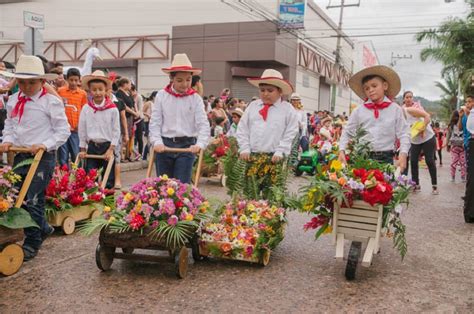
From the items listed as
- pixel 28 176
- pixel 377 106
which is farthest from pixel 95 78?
pixel 377 106

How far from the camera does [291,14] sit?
90.6ft

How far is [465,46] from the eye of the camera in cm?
2927

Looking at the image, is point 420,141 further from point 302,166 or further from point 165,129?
point 165,129

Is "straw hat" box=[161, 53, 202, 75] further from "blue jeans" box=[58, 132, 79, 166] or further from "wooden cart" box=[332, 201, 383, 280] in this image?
"blue jeans" box=[58, 132, 79, 166]

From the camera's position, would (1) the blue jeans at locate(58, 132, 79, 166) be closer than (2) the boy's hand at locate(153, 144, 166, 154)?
No

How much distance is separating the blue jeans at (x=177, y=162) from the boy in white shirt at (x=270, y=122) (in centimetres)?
60

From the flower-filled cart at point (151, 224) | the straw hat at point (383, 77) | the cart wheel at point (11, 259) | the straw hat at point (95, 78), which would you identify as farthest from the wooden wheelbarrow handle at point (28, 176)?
the straw hat at point (383, 77)

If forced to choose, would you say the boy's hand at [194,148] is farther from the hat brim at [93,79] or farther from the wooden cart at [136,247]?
the hat brim at [93,79]

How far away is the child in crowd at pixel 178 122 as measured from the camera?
17.6 feet

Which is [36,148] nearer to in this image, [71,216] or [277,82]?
[71,216]

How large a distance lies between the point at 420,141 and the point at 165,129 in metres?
6.26

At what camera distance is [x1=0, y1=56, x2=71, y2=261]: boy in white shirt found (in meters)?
4.85

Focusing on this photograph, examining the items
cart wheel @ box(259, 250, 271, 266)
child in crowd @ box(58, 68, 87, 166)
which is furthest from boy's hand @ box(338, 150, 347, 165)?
child in crowd @ box(58, 68, 87, 166)

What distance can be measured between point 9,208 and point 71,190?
1610 millimetres
